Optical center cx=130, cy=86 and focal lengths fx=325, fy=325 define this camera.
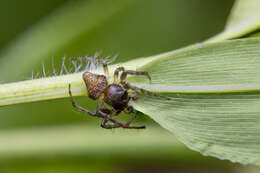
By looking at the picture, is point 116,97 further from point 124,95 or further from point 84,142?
point 84,142

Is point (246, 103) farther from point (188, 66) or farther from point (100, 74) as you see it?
point (100, 74)

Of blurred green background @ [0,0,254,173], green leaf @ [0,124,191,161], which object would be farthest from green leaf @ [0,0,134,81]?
green leaf @ [0,124,191,161]

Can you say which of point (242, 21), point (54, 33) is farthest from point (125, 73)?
point (54, 33)

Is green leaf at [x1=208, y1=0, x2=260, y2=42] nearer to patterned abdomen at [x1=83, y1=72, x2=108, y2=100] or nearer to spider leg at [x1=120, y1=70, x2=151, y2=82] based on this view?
spider leg at [x1=120, y1=70, x2=151, y2=82]

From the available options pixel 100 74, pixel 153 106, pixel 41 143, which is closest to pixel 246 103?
pixel 153 106

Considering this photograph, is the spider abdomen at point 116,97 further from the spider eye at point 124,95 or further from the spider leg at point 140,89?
the spider leg at point 140,89

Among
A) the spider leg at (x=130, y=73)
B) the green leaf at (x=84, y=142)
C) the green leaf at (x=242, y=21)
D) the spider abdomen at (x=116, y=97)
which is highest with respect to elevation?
the green leaf at (x=242, y=21)

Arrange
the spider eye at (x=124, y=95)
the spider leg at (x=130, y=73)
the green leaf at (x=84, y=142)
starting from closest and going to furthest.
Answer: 1. the spider leg at (x=130, y=73)
2. the spider eye at (x=124, y=95)
3. the green leaf at (x=84, y=142)

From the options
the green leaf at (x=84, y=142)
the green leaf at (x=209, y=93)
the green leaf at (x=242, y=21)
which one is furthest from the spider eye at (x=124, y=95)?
the green leaf at (x=84, y=142)

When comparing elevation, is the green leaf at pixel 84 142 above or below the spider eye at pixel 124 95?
below
